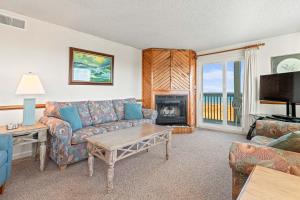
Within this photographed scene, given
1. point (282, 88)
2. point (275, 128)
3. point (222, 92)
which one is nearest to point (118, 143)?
point (275, 128)

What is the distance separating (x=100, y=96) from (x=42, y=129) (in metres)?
1.69

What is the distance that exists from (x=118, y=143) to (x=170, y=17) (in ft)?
7.09

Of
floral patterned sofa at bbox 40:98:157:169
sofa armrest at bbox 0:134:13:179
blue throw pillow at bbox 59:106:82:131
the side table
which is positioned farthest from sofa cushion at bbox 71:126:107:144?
sofa armrest at bbox 0:134:13:179

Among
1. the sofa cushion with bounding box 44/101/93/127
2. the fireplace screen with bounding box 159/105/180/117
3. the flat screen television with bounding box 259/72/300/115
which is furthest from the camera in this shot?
the fireplace screen with bounding box 159/105/180/117

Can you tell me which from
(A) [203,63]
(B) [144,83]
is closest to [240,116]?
(A) [203,63]

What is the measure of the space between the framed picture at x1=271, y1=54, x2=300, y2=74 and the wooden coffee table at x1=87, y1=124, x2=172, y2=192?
300 centimetres

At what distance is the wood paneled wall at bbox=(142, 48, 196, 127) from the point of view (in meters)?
4.43

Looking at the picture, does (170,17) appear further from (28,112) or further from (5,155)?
(5,155)

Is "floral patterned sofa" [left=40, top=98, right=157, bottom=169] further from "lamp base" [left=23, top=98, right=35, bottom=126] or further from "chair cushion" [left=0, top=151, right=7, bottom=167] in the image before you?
"chair cushion" [left=0, top=151, right=7, bottom=167]

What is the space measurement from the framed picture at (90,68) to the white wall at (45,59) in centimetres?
9

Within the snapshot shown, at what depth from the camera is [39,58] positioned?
9.21 ft

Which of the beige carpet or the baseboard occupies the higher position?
the baseboard

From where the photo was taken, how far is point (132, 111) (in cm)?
356

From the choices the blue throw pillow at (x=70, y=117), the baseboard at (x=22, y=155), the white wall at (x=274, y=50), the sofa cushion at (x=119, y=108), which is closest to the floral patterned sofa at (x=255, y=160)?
the blue throw pillow at (x=70, y=117)
